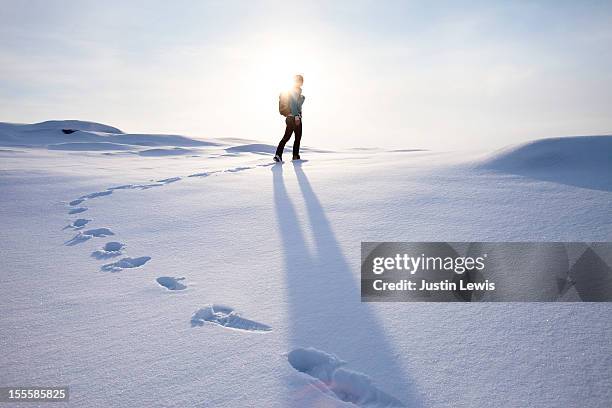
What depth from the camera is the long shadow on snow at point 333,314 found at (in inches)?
48.0

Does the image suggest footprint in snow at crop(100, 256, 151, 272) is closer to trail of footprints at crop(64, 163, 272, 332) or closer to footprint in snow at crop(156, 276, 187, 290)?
trail of footprints at crop(64, 163, 272, 332)

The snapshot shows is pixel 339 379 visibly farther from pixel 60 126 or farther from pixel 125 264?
pixel 60 126

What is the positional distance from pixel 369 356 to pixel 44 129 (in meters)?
22.3

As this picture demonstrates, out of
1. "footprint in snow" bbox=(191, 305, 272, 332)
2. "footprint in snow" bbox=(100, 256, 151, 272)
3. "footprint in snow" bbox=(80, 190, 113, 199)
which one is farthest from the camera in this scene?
"footprint in snow" bbox=(80, 190, 113, 199)

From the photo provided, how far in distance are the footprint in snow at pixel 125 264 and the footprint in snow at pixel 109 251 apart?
148 millimetres

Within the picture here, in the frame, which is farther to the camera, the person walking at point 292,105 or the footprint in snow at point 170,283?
the person walking at point 292,105

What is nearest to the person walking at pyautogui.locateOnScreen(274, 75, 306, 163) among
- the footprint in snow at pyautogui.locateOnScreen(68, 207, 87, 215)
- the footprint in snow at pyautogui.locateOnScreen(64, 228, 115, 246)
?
the footprint in snow at pyautogui.locateOnScreen(68, 207, 87, 215)

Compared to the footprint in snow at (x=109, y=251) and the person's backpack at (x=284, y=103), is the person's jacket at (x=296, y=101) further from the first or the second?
the footprint in snow at (x=109, y=251)

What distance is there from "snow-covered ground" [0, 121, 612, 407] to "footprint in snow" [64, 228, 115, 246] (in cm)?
2

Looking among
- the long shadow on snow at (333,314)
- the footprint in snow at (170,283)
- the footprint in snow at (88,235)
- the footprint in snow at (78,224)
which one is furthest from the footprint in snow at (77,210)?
the long shadow on snow at (333,314)

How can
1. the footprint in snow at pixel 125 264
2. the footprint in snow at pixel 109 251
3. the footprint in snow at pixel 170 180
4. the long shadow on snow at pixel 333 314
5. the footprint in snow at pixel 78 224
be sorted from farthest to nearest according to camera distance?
the footprint in snow at pixel 170 180 < the footprint in snow at pixel 78 224 < the footprint in snow at pixel 109 251 < the footprint in snow at pixel 125 264 < the long shadow on snow at pixel 333 314

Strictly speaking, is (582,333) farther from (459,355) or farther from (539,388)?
(459,355)

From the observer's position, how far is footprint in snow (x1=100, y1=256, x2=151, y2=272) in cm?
208

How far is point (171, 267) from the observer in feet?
6.72
